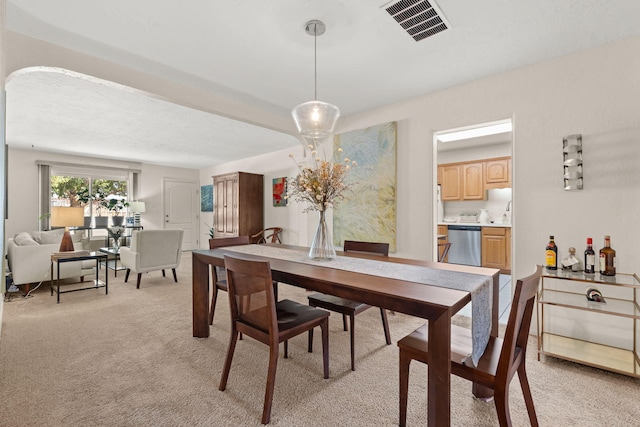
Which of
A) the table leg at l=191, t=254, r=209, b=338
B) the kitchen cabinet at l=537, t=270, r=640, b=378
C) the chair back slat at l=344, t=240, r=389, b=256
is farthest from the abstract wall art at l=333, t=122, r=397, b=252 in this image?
the table leg at l=191, t=254, r=209, b=338

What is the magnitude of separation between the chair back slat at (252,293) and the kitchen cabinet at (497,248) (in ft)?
16.4

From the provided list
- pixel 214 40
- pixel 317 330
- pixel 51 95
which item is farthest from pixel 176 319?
pixel 51 95

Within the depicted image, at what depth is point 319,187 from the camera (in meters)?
2.09

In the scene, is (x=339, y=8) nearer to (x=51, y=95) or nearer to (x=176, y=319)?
(x=176, y=319)

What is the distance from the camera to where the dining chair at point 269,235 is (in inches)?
241

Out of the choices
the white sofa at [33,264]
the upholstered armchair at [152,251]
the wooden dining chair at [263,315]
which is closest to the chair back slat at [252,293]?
the wooden dining chair at [263,315]

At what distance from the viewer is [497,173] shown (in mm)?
5539

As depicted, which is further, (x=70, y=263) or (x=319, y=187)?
Result: (x=70, y=263)

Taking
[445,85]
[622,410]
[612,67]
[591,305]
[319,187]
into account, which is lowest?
[622,410]

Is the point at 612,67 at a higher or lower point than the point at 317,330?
higher

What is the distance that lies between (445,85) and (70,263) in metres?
5.29

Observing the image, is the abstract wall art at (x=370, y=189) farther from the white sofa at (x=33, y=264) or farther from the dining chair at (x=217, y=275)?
the white sofa at (x=33, y=264)

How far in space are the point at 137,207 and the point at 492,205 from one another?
25.9 feet

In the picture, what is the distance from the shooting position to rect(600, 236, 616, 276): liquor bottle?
214cm
